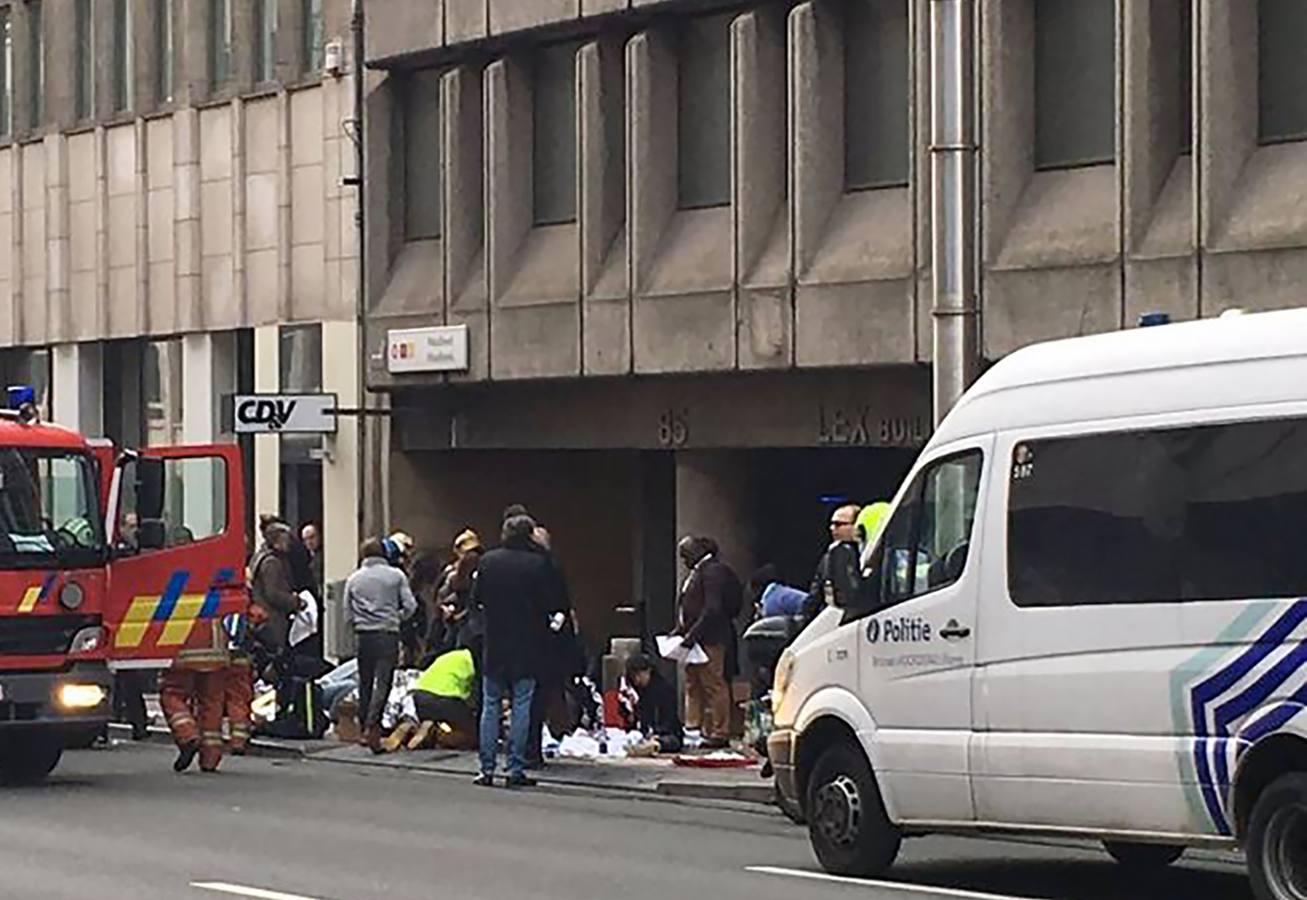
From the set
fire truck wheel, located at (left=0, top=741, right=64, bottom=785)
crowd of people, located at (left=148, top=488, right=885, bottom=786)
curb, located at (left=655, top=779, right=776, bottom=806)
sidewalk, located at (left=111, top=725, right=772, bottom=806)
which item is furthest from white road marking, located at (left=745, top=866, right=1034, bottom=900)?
fire truck wheel, located at (left=0, top=741, right=64, bottom=785)

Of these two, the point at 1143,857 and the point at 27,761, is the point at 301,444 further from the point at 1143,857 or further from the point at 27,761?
the point at 1143,857

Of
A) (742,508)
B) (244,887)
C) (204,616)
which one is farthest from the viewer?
(742,508)

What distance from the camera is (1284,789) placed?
12.4 m

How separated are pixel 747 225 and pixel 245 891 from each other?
13073 mm

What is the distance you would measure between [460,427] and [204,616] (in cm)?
907

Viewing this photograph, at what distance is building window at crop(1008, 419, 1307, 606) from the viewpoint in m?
12.6

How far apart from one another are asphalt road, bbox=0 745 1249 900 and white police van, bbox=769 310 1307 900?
1.71 ft

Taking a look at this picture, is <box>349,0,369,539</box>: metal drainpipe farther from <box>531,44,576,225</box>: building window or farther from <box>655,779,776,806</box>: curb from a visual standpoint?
<box>655,779,776,806</box>: curb

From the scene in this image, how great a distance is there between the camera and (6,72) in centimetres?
3862

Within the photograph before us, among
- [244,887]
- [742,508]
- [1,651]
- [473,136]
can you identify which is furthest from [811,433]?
[244,887]

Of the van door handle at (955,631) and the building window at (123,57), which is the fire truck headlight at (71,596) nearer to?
the van door handle at (955,631)

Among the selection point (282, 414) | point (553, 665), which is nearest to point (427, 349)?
point (282, 414)

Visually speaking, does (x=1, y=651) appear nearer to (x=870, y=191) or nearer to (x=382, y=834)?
(x=382, y=834)

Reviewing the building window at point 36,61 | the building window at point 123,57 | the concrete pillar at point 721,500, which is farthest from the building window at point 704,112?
the building window at point 36,61
